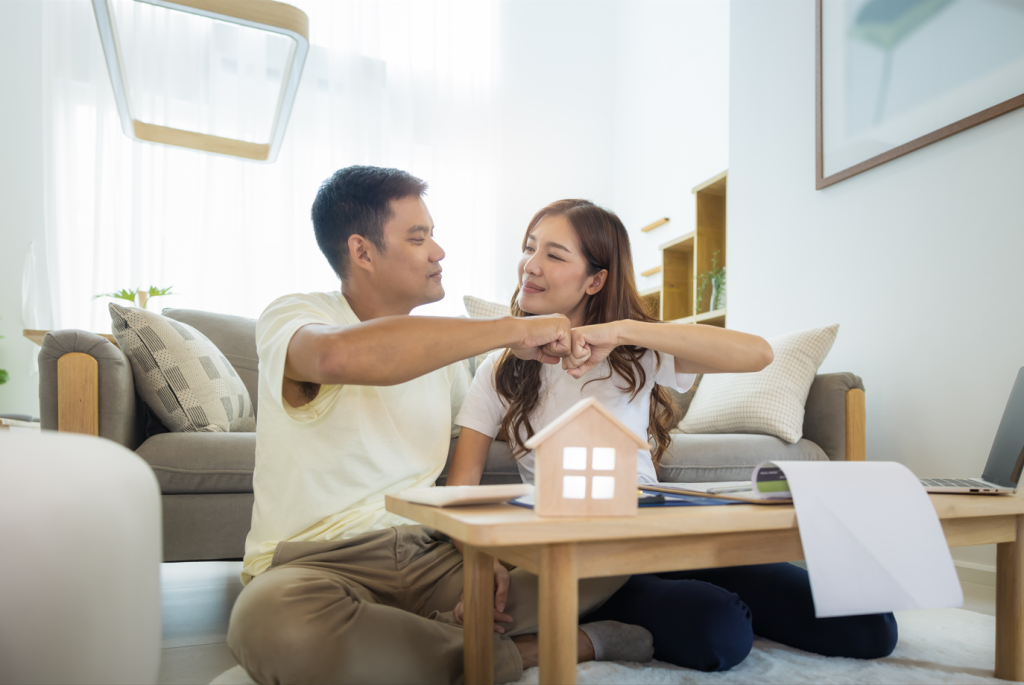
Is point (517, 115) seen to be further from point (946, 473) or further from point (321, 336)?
point (321, 336)

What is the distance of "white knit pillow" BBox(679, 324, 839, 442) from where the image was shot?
2.09 m

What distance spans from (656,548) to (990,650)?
95 centimetres

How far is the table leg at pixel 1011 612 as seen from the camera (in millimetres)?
1089

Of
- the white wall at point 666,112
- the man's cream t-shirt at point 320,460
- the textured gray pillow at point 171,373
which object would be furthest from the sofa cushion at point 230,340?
the white wall at point 666,112

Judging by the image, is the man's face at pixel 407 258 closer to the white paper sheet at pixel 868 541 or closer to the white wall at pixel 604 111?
the white paper sheet at pixel 868 541

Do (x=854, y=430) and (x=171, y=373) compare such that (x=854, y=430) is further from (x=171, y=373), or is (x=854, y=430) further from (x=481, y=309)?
(x=171, y=373)

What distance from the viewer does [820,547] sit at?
0.81m

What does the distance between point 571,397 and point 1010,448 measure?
922 mm

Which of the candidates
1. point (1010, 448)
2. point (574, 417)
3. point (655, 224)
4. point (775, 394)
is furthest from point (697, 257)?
point (574, 417)

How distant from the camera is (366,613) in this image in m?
0.94

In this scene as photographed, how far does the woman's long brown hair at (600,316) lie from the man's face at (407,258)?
250 mm

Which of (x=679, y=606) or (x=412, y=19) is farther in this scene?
(x=412, y=19)

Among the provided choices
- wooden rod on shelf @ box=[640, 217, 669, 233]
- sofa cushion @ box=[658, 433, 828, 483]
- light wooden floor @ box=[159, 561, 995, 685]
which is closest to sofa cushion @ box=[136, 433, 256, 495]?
light wooden floor @ box=[159, 561, 995, 685]

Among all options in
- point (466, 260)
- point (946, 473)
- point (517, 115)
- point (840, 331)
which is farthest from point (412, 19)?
point (946, 473)
